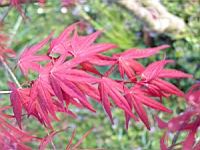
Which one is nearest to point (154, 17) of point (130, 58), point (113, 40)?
point (113, 40)

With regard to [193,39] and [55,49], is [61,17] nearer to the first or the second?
[193,39]

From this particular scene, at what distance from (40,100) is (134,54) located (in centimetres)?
25

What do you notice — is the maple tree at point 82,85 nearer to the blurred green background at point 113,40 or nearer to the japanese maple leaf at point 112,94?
the japanese maple leaf at point 112,94

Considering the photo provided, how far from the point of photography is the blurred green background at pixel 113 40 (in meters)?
2.59

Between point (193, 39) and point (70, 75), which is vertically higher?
point (70, 75)

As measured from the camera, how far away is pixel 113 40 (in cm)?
305

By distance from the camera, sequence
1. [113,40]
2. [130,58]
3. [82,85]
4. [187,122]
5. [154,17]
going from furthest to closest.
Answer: [113,40]
[154,17]
[130,58]
[82,85]
[187,122]

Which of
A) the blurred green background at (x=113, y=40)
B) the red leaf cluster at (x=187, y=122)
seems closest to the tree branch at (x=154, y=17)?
the blurred green background at (x=113, y=40)

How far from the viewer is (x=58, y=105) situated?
953mm

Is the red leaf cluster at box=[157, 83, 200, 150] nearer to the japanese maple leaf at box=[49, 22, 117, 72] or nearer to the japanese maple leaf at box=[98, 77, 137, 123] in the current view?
the japanese maple leaf at box=[98, 77, 137, 123]

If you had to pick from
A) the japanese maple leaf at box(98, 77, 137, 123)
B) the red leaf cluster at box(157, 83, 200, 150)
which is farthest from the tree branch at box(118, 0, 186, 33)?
the red leaf cluster at box(157, 83, 200, 150)

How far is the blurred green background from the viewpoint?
2590 mm

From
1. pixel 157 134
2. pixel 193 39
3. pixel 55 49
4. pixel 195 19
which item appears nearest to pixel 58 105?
pixel 55 49

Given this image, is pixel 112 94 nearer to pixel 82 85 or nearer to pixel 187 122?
pixel 82 85
